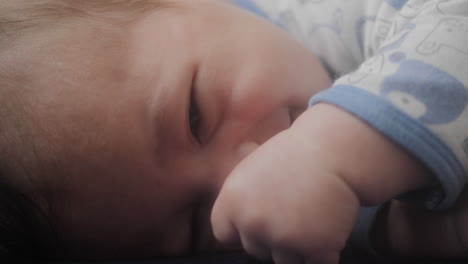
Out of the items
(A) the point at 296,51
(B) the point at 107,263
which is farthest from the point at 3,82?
(A) the point at 296,51

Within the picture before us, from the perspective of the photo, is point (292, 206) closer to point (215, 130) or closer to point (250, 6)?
point (215, 130)

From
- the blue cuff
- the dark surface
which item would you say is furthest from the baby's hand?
the blue cuff

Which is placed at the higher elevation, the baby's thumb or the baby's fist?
the baby's fist

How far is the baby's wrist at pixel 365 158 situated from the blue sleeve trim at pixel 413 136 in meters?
0.01

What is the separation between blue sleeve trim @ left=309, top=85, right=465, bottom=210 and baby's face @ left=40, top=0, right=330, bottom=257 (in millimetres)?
272

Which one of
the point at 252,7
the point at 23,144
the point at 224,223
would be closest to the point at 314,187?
the point at 224,223

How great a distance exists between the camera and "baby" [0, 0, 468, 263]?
550 millimetres

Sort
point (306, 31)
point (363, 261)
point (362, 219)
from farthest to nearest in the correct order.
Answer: point (306, 31)
point (362, 219)
point (363, 261)

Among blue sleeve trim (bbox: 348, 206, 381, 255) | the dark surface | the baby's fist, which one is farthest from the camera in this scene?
blue sleeve trim (bbox: 348, 206, 381, 255)

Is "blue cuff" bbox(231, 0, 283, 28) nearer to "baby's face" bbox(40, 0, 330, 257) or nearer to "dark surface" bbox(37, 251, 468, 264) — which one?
"baby's face" bbox(40, 0, 330, 257)

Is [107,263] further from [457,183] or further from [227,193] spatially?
[457,183]

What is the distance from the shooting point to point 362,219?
0.79 m

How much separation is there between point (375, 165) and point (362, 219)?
28 cm

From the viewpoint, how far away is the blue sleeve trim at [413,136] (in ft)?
1.77
